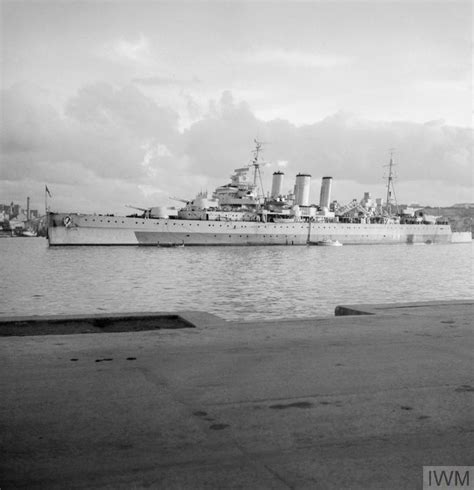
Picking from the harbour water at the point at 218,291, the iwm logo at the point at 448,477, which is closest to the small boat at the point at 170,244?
the harbour water at the point at 218,291

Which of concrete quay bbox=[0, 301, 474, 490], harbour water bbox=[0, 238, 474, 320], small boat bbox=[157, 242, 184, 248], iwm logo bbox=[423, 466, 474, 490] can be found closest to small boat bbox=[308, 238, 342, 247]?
small boat bbox=[157, 242, 184, 248]

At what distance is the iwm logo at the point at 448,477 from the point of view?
2.04 m

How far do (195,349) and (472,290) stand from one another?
1778 centimetres

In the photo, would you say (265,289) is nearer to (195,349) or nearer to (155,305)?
(155,305)

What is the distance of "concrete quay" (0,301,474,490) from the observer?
2100 mm

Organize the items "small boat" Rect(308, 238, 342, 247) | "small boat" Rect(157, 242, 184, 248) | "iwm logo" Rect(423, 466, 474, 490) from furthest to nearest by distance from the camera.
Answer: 1. "small boat" Rect(308, 238, 342, 247)
2. "small boat" Rect(157, 242, 184, 248)
3. "iwm logo" Rect(423, 466, 474, 490)

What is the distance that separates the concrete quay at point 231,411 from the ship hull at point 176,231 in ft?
172

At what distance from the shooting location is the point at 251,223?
202ft

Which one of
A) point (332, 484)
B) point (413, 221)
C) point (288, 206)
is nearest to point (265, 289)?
point (332, 484)

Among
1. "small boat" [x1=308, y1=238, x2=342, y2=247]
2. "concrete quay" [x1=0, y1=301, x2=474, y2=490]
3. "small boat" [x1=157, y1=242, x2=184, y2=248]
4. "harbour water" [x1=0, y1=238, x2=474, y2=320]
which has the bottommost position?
"small boat" [x1=157, y1=242, x2=184, y2=248]

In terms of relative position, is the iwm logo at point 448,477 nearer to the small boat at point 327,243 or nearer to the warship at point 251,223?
the warship at point 251,223

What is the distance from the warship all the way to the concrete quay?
173ft

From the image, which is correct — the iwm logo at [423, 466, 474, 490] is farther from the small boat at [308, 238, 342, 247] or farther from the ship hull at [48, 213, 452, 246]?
the small boat at [308, 238, 342, 247]

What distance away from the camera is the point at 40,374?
11.2ft
